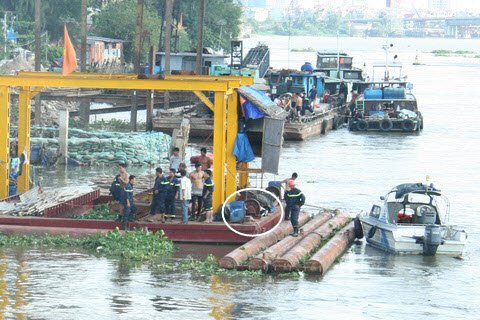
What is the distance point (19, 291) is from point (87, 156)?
20828 mm

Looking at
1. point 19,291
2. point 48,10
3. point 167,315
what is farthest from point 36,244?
point 48,10

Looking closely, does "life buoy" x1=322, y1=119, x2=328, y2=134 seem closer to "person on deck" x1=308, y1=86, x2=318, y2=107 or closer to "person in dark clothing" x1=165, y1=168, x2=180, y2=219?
"person on deck" x1=308, y1=86, x2=318, y2=107

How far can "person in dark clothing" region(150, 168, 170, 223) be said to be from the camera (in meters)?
27.5

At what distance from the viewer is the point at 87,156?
4381 centimetres

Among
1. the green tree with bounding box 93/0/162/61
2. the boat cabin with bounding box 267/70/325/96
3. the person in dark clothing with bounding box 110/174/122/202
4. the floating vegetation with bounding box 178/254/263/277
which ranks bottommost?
the floating vegetation with bounding box 178/254/263/277

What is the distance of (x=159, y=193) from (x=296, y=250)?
3.65 metres

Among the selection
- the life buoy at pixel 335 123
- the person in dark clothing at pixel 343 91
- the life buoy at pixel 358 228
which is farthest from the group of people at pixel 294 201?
the person in dark clothing at pixel 343 91

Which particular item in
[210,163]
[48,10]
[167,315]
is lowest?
[167,315]

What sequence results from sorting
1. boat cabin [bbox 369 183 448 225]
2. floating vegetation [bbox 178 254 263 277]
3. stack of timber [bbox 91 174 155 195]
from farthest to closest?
stack of timber [bbox 91 174 155 195], boat cabin [bbox 369 183 448 225], floating vegetation [bbox 178 254 263 277]

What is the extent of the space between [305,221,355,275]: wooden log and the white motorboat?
48cm

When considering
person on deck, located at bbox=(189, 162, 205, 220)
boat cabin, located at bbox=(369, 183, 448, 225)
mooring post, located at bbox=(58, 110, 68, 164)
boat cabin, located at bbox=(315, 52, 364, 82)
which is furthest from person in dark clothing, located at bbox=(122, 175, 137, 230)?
boat cabin, located at bbox=(315, 52, 364, 82)

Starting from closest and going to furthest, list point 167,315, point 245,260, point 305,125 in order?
point 167,315 → point 245,260 → point 305,125

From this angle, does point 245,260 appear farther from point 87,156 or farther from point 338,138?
point 338,138

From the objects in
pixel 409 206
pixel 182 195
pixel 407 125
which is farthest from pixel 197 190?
pixel 407 125
